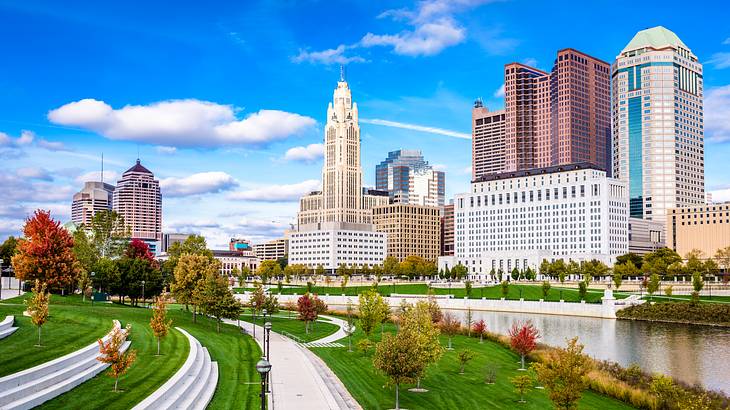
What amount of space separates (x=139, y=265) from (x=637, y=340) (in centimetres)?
6740

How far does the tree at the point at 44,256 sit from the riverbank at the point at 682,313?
8403cm

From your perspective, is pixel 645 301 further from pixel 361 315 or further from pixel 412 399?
pixel 412 399

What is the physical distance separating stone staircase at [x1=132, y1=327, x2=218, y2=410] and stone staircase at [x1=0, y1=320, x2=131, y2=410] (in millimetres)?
3341

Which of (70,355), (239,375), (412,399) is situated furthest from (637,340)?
(70,355)

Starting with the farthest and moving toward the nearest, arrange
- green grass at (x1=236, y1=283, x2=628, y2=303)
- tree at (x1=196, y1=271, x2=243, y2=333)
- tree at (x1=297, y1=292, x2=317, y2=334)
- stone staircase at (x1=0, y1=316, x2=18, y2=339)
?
green grass at (x1=236, y1=283, x2=628, y2=303)
tree at (x1=297, y1=292, x2=317, y2=334)
tree at (x1=196, y1=271, x2=243, y2=333)
stone staircase at (x1=0, y1=316, x2=18, y2=339)

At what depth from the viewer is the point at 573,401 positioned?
119ft

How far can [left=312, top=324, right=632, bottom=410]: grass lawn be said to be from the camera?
4041 centimetres

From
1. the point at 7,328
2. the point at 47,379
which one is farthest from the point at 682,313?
the point at 47,379

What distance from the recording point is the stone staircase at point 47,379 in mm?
25791

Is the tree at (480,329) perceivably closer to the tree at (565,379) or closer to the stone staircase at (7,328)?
the tree at (565,379)

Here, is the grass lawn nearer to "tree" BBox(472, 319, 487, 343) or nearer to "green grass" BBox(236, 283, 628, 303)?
"tree" BBox(472, 319, 487, 343)

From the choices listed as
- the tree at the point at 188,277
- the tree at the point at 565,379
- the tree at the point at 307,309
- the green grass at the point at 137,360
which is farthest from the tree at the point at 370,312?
the tree at the point at 565,379

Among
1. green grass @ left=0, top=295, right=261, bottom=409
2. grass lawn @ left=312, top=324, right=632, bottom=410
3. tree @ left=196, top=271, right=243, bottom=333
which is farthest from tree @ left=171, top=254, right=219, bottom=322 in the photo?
grass lawn @ left=312, top=324, right=632, bottom=410

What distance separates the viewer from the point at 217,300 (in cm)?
6919
